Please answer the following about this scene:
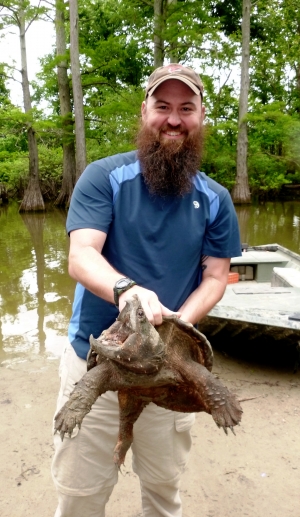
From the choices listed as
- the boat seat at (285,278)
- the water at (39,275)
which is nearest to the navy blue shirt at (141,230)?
the water at (39,275)

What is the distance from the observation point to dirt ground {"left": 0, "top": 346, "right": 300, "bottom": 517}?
2.83 metres

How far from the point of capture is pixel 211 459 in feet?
10.8

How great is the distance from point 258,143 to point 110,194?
983 inches

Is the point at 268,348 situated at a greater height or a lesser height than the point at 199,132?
lesser

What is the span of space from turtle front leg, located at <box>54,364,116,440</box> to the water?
3.40 m

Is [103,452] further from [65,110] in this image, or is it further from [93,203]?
[65,110]

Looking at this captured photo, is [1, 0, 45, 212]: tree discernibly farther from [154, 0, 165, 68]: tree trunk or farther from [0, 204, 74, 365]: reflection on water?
[0, 204, 74, 365]: reflection on water

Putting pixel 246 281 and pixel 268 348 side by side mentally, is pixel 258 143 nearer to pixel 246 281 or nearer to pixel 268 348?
pixel 246 281

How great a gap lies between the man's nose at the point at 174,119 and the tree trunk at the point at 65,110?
712 inches

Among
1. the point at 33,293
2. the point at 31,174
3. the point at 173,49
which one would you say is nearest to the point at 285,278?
the point at 33,293

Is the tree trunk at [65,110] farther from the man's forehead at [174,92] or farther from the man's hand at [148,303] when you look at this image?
the man's hand at [148,303]

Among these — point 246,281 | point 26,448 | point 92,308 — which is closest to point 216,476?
point 26,448

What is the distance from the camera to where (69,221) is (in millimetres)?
2053

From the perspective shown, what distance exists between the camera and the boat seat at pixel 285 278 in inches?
218
